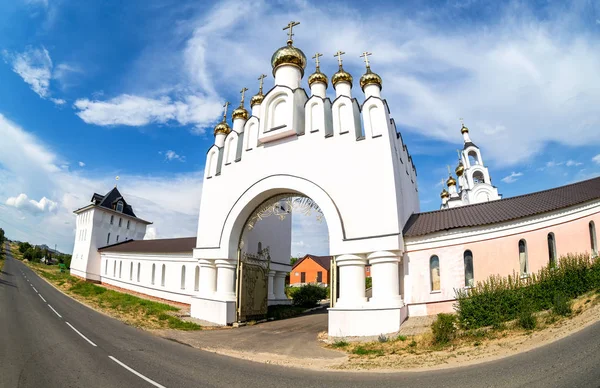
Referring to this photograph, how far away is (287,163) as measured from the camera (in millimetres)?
15352

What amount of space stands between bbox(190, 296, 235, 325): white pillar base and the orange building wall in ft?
104

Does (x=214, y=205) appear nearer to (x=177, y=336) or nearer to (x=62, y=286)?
(x=177, y=336)

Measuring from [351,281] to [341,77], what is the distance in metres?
9.67

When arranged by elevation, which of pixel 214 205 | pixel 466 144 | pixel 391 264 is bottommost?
pixel 391 264

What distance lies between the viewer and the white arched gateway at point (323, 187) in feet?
40.9

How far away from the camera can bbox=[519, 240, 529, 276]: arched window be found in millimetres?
11523

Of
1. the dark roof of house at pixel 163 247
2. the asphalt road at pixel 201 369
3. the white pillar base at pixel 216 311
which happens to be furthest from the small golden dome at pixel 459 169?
the asphalt road at pixel 201 369

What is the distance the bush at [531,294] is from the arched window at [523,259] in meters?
1.62

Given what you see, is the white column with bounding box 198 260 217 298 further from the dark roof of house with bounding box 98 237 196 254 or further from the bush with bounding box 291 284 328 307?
the bush with bounding box 291 284 328 307

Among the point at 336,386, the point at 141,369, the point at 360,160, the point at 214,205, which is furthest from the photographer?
the point at 214,205

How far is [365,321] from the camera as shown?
12.0 m

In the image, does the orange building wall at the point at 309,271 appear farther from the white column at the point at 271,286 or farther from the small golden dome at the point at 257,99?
the small golden dome at the point at 257,99

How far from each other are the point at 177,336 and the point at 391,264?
8044 millimetres

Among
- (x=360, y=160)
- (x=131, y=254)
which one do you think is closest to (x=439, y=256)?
(x=360, y=160)
